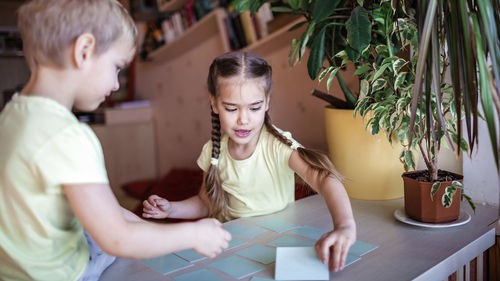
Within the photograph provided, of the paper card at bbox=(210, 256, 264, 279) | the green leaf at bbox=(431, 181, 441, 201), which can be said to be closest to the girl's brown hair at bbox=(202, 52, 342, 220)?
the green leaf at bbox=(431, 181, 441, 201)

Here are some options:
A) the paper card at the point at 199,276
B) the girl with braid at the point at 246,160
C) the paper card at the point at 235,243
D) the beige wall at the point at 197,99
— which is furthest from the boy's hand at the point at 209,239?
the beige wall at the point at 197,99

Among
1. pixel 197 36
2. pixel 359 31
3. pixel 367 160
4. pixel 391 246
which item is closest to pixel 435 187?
pixel 391 246

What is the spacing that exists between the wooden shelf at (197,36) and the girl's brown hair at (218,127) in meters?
1.30

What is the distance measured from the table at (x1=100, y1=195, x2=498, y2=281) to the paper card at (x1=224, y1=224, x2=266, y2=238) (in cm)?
2

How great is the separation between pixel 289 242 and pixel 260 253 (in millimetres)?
97

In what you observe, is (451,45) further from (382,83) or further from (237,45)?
(237,45)

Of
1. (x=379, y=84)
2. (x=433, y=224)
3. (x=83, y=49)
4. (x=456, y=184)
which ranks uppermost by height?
(x=83, y=49)

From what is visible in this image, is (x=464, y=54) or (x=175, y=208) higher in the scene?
(x=464, y=54)

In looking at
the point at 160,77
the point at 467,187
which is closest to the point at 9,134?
the point at 467,187

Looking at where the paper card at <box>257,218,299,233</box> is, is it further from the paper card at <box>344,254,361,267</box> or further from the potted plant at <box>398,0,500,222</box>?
the potted plant at <box>398,0,500,222</box>

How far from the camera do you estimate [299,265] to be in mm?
895

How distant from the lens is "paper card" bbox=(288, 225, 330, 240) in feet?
3.73

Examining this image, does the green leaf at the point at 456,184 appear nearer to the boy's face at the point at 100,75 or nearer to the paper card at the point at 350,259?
the paper card at the point at 350,259

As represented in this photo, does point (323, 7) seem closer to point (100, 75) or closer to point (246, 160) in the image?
point (246, 160)
